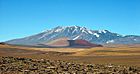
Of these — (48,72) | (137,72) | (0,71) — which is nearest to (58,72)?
(48,72)

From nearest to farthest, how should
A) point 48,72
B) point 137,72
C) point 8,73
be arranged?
point 8,73 → point 48,72 → point 137,72

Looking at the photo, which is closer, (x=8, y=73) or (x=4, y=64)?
(x=8, y=73)

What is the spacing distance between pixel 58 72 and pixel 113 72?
4297mm

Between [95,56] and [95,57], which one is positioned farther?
[95,56]

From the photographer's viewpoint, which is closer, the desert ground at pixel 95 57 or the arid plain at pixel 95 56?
the desert ground at pixel 95 57

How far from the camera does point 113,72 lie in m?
27.4

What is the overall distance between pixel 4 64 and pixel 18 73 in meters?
4.86

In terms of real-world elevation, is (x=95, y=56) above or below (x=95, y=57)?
above

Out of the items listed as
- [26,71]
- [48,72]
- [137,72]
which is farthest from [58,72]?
[137,72]

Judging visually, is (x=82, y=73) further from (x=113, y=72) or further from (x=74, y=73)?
(x=113, y=72)

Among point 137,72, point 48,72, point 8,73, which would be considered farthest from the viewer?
point 137,72

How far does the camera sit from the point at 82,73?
26188 millimetres

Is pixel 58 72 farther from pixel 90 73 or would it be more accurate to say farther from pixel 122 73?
pixel 122 73

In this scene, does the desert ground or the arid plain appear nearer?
the desert ground
